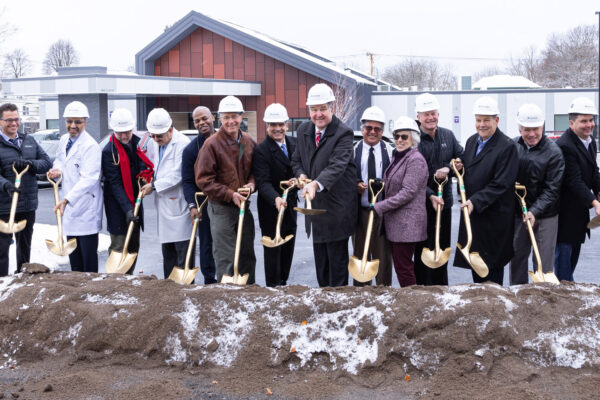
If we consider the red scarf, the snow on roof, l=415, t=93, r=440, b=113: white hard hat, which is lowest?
the red scarf

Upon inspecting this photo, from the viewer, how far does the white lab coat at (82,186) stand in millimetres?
6617

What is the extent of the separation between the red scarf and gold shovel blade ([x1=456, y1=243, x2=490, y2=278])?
10.1 feet

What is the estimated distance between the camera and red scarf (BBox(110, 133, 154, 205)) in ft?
22.1

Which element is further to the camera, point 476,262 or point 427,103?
point 427,103

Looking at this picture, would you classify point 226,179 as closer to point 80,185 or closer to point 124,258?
point 124,258

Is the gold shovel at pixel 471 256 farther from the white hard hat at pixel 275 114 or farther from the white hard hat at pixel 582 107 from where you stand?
the white hard hat at pixel 275 114

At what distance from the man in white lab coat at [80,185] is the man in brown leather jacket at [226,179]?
3.50ft

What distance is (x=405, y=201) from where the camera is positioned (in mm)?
6031

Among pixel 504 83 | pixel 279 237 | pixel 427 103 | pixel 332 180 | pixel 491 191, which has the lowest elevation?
pixel 279 237

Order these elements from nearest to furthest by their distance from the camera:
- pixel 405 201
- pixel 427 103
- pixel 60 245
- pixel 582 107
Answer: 1. pixel 405 201
2. pixel 582 107
3. pixel 427 103
4. pixel 60 245

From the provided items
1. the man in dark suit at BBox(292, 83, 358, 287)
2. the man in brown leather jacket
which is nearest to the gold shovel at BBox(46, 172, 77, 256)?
the man in brown leather jacket

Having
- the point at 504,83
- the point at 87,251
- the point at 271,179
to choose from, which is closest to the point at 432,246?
the point at 271,179

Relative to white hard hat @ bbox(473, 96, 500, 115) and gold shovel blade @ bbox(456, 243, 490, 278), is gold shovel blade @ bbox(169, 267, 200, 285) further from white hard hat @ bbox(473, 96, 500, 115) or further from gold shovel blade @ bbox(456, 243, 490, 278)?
white hard hat @ bbox(473, 96, 500, 115)

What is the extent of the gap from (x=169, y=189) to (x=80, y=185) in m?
0.84
